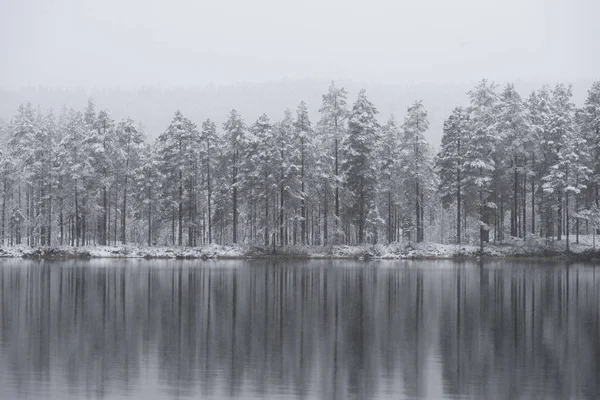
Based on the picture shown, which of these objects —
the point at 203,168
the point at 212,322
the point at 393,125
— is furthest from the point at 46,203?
the point at 212,322

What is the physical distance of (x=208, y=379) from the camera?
16344mm

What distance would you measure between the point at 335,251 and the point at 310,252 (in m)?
2.55

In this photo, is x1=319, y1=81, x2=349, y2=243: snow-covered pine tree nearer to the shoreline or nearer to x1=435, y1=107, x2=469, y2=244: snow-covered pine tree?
the shoreline

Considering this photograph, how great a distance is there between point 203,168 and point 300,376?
63.9 metres

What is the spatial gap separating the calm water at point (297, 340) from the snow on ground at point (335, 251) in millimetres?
26889

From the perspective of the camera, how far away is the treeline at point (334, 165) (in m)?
69.9

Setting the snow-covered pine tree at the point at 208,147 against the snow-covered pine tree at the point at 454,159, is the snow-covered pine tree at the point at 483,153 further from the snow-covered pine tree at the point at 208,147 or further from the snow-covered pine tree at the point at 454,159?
the snow-covered pine tree at the point at 208,147

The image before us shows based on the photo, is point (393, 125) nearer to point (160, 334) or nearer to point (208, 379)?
point (160, 334)

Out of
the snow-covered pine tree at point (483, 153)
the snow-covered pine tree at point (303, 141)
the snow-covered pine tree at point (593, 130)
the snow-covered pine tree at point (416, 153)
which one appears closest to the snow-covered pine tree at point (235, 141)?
the snow-covered pine tree at point (303, 141)

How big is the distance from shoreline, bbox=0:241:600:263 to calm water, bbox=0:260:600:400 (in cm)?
2653

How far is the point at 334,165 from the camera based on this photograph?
7775 cm

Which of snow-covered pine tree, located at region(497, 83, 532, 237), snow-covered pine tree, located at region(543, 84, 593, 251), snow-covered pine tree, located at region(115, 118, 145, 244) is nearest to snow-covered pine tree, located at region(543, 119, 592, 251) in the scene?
snow-covered pine tree, located at region(543, 84, 593, 251)

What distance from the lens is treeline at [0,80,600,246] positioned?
69875 mm

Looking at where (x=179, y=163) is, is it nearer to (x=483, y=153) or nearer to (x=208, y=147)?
(x=208, y=147)
